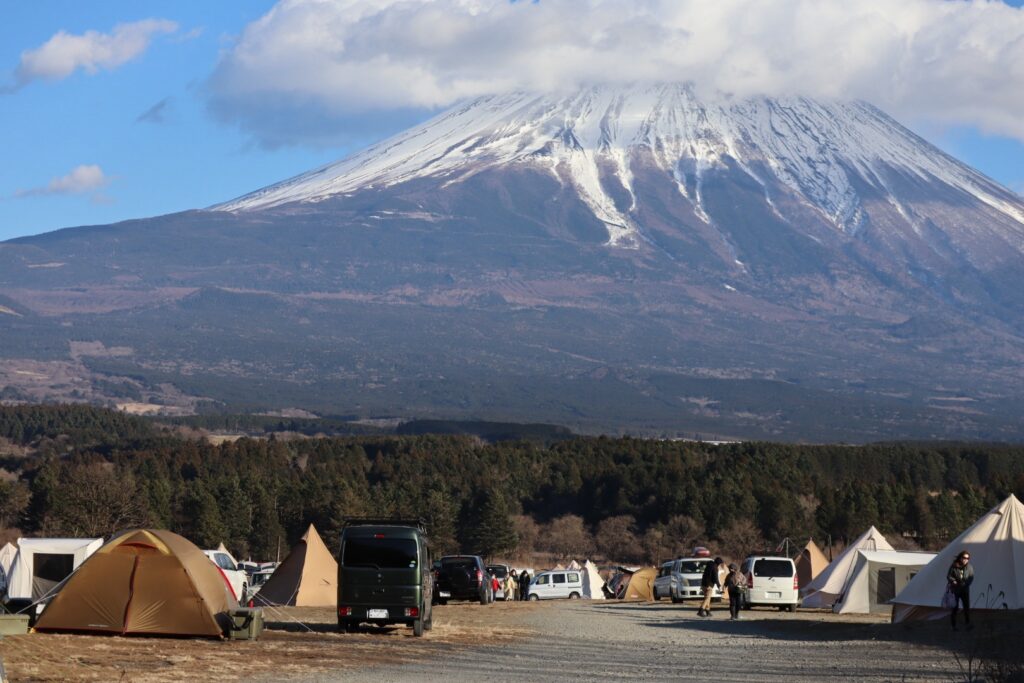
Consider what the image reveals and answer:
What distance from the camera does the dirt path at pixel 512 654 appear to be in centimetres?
1875

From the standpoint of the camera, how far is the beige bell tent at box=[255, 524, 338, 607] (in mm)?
37688

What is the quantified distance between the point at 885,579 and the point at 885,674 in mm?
19313

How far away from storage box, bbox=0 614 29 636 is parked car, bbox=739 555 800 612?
19.3m

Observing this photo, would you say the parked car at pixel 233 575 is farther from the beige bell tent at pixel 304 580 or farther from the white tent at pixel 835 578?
the white tent at pixel 835 578

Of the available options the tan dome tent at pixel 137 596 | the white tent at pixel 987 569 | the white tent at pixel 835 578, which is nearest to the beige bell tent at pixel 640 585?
the white tent at pixel 835 578

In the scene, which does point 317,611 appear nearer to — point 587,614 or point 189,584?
point 587,614

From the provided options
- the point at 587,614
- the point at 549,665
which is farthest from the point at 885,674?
the point at 587,614

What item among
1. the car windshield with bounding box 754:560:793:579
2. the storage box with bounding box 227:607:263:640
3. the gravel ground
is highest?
the car windshield with bounding box 754:560:793:579

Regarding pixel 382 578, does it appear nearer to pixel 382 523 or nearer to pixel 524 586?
pixel 382 523

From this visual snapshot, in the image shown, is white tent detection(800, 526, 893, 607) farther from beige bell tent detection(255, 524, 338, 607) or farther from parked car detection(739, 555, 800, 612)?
beige bell tent detection(255, 524, 338, 607)

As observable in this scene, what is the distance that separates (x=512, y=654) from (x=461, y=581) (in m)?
16.9

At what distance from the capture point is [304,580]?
37.8 meters

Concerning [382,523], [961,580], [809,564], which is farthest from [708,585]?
[809,564]

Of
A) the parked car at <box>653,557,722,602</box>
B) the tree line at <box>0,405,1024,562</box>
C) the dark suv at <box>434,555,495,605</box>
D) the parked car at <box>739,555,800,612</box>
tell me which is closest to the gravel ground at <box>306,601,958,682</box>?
the parked car at <box>739,555,800,612</box>
